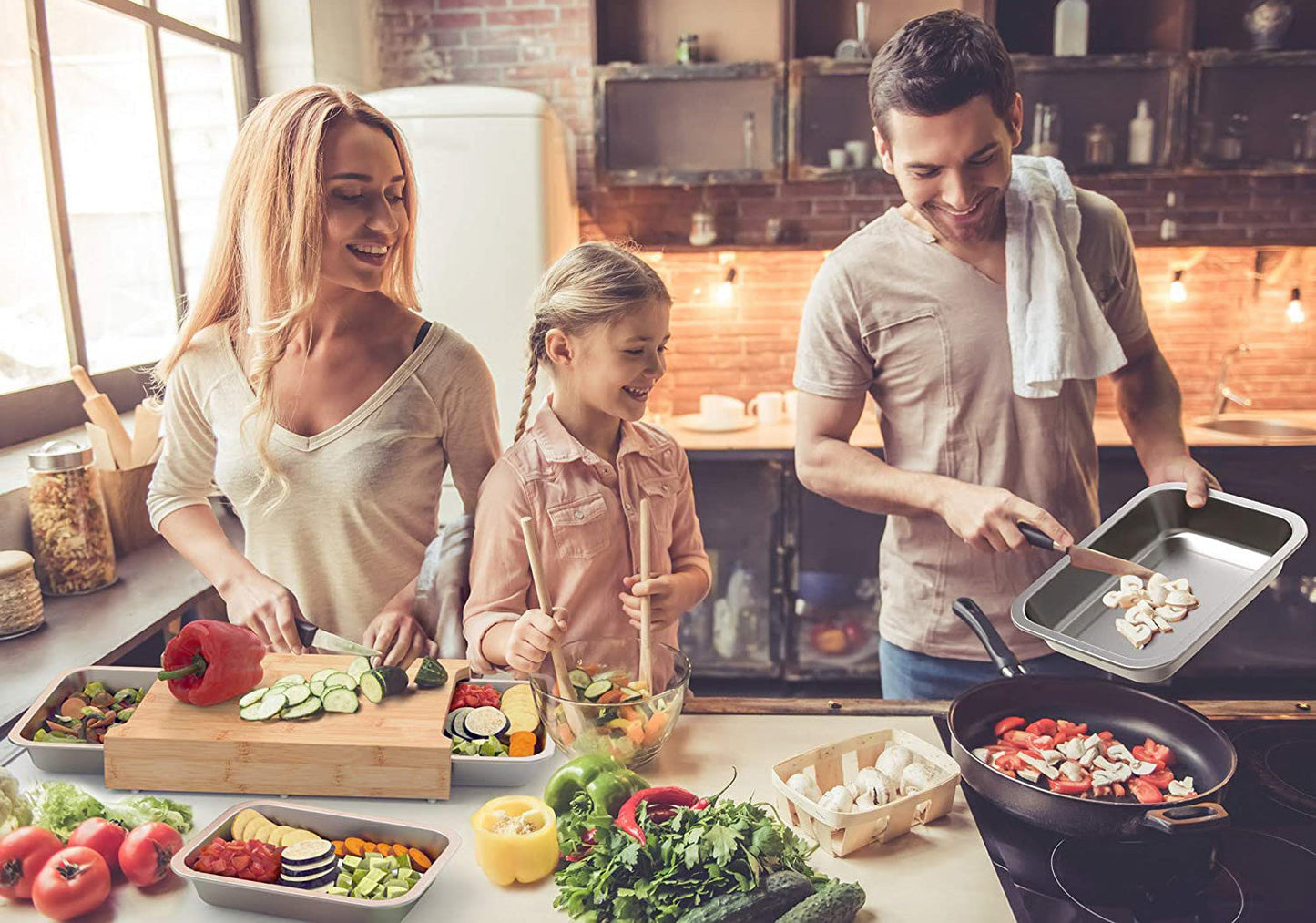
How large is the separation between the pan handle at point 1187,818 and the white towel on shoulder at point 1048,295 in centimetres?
80

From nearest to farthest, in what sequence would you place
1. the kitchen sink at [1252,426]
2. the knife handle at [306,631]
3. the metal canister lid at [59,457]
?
the knife handle at [306,631] < the metal canister lid at [59,457] < the kitchen sink at [1252,426]

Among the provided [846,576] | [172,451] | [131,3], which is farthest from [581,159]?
[172,451]

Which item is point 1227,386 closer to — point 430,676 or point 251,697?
point 430,676

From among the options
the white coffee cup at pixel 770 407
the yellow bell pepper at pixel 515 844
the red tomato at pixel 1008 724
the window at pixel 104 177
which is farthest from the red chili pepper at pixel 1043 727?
the white coffee cup at pixel 770 407

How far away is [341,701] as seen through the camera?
4.22 ft

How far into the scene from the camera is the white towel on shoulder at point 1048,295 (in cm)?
167

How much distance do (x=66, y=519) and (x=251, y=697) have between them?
108cm

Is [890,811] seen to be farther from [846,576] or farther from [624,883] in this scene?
[846,576]

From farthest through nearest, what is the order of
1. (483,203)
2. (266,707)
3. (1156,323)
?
1. (1156,323)
2. (483,203)
3. (266,707)

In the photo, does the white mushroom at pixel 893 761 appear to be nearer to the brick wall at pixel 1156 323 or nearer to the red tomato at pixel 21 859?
the red tomato at pixel 21 859

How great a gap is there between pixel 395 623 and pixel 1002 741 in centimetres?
91

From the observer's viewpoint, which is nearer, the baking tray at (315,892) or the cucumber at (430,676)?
the baking tray at (315,892)

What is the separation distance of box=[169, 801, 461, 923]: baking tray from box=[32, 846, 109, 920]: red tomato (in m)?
0.07

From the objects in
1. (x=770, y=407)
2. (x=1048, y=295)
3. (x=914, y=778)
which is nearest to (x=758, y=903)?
(x=914, y=778)
